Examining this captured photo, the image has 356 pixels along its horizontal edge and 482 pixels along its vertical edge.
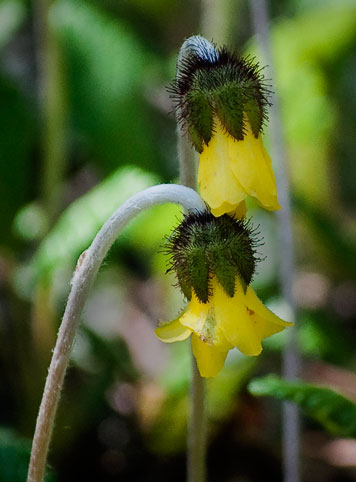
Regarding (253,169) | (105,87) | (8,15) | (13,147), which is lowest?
(253,169)

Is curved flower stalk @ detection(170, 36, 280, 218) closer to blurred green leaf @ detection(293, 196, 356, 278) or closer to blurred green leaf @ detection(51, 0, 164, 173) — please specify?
blurred green leaf @ detection(293, 196, 356, 278)

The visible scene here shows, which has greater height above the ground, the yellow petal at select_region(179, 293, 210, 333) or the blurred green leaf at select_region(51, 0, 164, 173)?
the blurred green leaf at select_region(51, 0, 164, 173)

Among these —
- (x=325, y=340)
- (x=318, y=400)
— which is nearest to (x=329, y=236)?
(x=325, y=340)

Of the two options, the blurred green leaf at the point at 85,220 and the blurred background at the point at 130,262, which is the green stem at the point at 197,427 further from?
the blurred green leaf at the point at 85,220

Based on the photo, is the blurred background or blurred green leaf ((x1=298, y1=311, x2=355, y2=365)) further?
blurred green leaf ((x1=298, y1=311, x2=355, y2=365))

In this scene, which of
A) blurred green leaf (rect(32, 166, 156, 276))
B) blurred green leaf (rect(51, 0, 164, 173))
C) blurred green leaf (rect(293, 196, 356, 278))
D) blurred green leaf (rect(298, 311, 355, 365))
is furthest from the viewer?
blurred green leaf (rect(51, 0, 164, 173))

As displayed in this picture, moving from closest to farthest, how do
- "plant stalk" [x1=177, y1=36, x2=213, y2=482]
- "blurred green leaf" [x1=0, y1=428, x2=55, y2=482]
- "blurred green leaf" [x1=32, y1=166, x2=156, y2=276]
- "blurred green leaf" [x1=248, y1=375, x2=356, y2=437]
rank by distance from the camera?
"plant stalk" [x1=177, y1=36, x2=213, y2=482] → "blurred green leaf" [x1=248, y1=375, x2=356, y2=437] → "blurred green leaf" [x1=0, y1=428, x2=55, y2=482] → "blurred green leaf" [x1=32, y1=166, x2=156, y2=276]

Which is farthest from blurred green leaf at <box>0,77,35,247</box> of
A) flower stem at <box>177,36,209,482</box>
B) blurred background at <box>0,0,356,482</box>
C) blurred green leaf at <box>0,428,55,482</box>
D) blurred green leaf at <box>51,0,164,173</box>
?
flower stem at <box>177,36,209,482</box>

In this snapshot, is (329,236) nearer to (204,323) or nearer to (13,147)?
(13,147)
